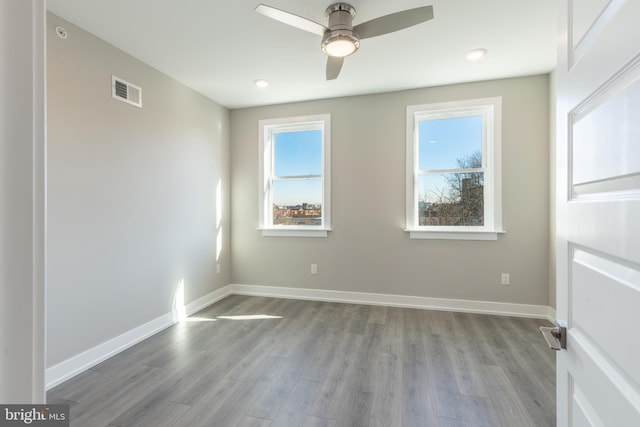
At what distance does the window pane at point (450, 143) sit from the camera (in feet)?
11.2

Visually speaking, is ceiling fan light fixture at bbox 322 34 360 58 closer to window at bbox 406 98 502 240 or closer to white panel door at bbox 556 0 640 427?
white panel door at bbox 556 0 640 427

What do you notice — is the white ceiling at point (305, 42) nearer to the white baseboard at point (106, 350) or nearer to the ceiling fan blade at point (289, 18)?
the ceiling fan blade at point (289, 18)

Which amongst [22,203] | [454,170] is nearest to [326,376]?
[22,203]

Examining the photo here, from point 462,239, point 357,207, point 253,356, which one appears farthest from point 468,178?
point 253,356

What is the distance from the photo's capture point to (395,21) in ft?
6.23

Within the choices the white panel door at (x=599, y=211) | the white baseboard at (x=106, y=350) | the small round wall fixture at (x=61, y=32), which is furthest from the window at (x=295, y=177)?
the white panel door at (x=599, y=211)

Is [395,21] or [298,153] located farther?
[298,153]

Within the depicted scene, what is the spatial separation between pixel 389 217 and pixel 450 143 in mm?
1141

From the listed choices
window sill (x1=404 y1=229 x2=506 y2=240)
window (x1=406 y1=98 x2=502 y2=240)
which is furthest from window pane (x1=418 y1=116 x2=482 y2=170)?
window sill (x1=404 y1=229 x2=506 y2=240)

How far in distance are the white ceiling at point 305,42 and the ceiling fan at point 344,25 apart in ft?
0.36

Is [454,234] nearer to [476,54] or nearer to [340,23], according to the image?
[476,54]

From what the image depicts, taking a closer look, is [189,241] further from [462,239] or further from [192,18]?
[462,239]

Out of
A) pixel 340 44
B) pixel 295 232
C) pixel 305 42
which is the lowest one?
pixel 295 232

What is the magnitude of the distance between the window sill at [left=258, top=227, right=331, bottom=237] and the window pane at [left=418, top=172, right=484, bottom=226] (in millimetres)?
1241
